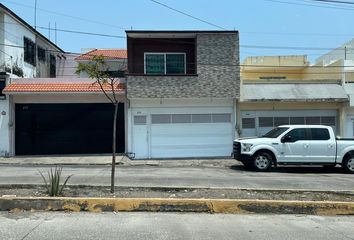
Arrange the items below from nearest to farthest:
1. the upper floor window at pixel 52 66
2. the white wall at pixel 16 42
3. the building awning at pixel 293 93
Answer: the building awning at pixel 293 93, the white wall at pixel 16 42, the upper floor window at pixel 52 66

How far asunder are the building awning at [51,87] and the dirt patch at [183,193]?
492 inches

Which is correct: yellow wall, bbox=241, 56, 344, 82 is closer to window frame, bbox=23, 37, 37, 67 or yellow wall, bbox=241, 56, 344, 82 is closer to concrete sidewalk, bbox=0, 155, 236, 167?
concrete sidewalk, bbox=0, 155, 236, 167

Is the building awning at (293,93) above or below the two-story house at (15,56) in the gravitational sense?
below

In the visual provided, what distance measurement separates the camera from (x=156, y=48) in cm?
2684

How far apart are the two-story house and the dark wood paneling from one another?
21.1 feet

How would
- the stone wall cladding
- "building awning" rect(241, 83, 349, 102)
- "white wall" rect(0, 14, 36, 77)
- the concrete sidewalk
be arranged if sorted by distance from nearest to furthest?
the concrete sidewalk → the stone wall cladding → "building awning" rect(241, 83, 349, 102) → "white wall" rect(0, 14, 36, 77)

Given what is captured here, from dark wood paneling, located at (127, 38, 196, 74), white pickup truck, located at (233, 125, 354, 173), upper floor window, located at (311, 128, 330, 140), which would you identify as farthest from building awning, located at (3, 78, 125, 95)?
upper floor window, located at (311, 128, 330, 140)

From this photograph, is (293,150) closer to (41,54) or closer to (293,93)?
(293,93)

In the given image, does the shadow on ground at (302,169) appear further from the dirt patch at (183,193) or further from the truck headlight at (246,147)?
the dirt patch at (183,193)

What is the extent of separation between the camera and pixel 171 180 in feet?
48.8

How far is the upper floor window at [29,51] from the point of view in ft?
94.5

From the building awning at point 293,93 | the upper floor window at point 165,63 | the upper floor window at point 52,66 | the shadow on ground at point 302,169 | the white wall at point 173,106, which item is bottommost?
the shadow on ground at point 302,169

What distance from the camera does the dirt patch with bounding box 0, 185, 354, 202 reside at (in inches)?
443

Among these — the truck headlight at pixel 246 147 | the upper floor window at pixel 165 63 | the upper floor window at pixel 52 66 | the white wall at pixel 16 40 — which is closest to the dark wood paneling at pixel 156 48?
the upper floor window at pixel 165 63
